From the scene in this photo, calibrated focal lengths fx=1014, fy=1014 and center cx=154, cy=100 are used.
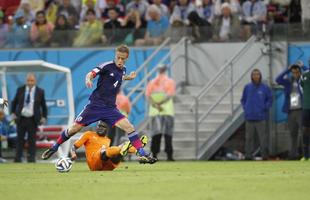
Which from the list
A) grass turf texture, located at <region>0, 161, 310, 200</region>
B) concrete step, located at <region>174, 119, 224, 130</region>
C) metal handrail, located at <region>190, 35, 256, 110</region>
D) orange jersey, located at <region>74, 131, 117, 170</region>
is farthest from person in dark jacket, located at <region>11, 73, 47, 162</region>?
grass turf texture, located at <region>0, 161, 310, 200</region>

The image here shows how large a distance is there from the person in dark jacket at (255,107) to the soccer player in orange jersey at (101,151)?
8.85m

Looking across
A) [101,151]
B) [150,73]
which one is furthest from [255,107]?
[101,151]

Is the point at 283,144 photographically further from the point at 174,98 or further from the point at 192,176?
the point at 192,176

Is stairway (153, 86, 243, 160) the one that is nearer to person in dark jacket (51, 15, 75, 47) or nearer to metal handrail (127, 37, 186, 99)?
metal handrail (127, 37, 186, 99)

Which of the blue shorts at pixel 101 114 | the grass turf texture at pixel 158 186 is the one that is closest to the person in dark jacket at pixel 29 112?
the blue shorts at pixel 101 114

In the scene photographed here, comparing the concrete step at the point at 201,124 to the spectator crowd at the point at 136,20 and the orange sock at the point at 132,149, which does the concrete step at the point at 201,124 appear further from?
the orange sock at the point at 132,149

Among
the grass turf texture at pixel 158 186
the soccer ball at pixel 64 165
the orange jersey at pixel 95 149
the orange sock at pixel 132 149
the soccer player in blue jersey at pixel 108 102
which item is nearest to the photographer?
the grass turf texture at pixel 158 186

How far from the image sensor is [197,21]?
92.9ft

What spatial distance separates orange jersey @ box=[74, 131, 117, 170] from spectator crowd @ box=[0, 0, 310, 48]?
1086cm

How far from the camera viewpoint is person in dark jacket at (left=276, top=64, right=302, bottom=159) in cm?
2570

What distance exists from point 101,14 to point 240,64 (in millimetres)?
4719

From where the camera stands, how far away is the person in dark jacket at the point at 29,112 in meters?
25.8

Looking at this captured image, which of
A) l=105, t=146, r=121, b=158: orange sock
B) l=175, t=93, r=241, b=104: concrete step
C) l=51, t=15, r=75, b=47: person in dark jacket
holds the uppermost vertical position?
l=51, t=15, r=75, b=47: person in dark jacket

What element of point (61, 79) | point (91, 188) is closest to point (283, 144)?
point (61, 79)
